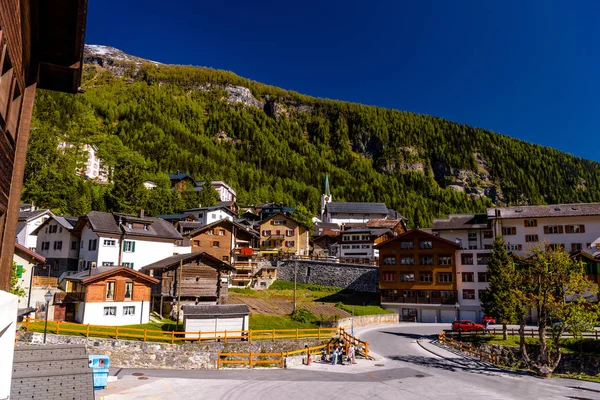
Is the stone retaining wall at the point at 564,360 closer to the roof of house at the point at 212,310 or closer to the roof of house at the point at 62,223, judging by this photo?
the roof of house at the point at 212,310

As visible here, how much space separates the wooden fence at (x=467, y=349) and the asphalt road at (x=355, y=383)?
4809 mm

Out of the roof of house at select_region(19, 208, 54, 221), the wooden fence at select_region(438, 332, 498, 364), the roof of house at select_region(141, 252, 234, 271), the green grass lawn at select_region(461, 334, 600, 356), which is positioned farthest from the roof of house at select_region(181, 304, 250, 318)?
the roof of house at select_region(19, 208, 54, 221)

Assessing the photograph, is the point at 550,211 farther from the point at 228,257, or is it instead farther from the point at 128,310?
the point at 128,310

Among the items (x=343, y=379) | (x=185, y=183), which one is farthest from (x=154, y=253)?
(x=185, y=183)

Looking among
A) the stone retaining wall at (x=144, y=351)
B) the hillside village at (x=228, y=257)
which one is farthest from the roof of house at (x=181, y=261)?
the stone retaining wall at (x=144, y=351)

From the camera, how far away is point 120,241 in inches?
1956

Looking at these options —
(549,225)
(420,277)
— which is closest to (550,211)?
(549,225)

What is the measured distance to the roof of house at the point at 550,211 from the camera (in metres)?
66.7

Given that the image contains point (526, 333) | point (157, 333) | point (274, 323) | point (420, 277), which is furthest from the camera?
point (420, 277)

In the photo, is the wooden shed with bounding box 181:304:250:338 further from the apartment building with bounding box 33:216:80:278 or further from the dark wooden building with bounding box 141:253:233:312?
the apartment building with bounding box 33:216:80:278

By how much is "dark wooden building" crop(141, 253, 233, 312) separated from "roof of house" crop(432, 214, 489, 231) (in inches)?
1750

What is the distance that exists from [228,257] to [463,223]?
1700 inches

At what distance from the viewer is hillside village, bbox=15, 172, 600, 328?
1614 inches

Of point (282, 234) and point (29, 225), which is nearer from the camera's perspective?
point (29, 225)
